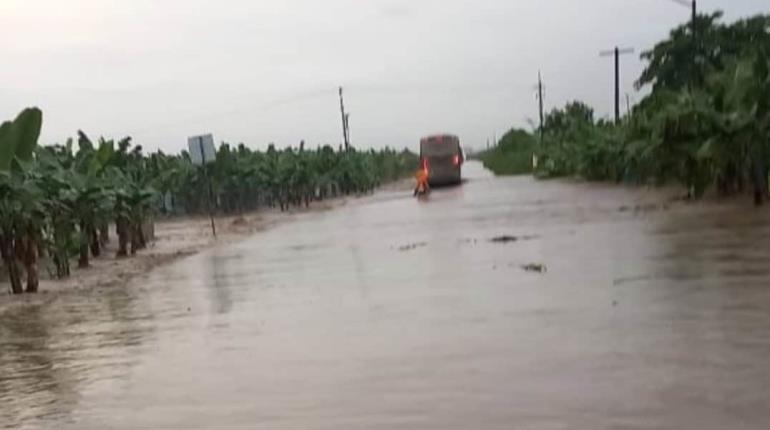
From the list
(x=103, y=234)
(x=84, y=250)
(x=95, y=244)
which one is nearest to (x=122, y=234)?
(x=95, y=244)

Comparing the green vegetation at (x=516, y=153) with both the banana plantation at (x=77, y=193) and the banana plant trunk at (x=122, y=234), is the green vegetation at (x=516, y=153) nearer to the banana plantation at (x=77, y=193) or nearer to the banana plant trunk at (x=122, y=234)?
the banana plantation at (x=77, y=193)

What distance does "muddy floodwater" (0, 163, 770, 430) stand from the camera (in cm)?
710

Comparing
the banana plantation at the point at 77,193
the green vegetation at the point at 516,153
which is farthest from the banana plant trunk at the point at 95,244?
the green vegetation at the point at 516,153

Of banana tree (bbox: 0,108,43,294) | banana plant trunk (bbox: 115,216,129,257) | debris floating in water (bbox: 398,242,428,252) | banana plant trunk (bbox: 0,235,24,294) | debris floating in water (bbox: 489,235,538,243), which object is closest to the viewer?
banana tree (bbox: 0,108,43,294)

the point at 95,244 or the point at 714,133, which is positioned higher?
the point at 714,133

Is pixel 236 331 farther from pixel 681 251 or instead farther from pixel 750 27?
pixel 750 27

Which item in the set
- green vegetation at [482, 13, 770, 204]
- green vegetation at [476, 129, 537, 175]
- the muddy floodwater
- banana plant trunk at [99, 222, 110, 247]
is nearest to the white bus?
green vegetation at [476, 129, 537, 175]

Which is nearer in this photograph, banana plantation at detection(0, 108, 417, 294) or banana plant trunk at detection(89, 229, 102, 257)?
banana plantation at detection(0, 108, 417, 294)

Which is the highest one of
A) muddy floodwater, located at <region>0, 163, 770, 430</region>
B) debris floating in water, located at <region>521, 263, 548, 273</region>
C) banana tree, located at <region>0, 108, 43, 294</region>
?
banana tree, located at <region>0, 108, 43, 294</region>

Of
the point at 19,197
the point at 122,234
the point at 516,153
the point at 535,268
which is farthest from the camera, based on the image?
the point at 516,153

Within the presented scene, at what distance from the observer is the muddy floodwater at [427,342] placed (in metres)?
7.10

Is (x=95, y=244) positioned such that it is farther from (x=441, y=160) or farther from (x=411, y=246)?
(x=441, y=160)

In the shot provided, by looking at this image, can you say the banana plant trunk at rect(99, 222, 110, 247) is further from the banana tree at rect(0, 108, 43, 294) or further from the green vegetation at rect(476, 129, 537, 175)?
the green vegetation at rect(476, 129, 537, 175)

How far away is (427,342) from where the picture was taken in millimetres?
9602
